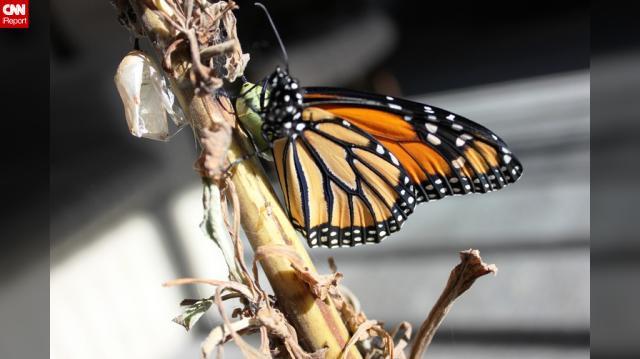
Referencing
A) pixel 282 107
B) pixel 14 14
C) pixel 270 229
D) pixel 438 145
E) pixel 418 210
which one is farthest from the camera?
pixel 418 210

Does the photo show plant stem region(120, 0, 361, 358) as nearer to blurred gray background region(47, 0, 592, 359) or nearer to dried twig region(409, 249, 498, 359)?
dried twig region(409, 249, 498, 359)

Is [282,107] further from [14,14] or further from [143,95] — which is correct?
[14,14]

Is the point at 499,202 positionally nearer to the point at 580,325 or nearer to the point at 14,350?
the point at 580,325

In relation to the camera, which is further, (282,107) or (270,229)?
(282,107)

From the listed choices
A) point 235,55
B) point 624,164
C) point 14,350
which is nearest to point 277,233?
point 235,55

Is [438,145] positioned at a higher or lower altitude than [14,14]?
lower

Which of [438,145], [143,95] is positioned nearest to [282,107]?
[143,95]

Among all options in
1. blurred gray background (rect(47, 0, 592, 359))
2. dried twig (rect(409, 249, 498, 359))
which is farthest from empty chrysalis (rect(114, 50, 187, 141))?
blurred gray background (rect(47, 0, 592, 359))
